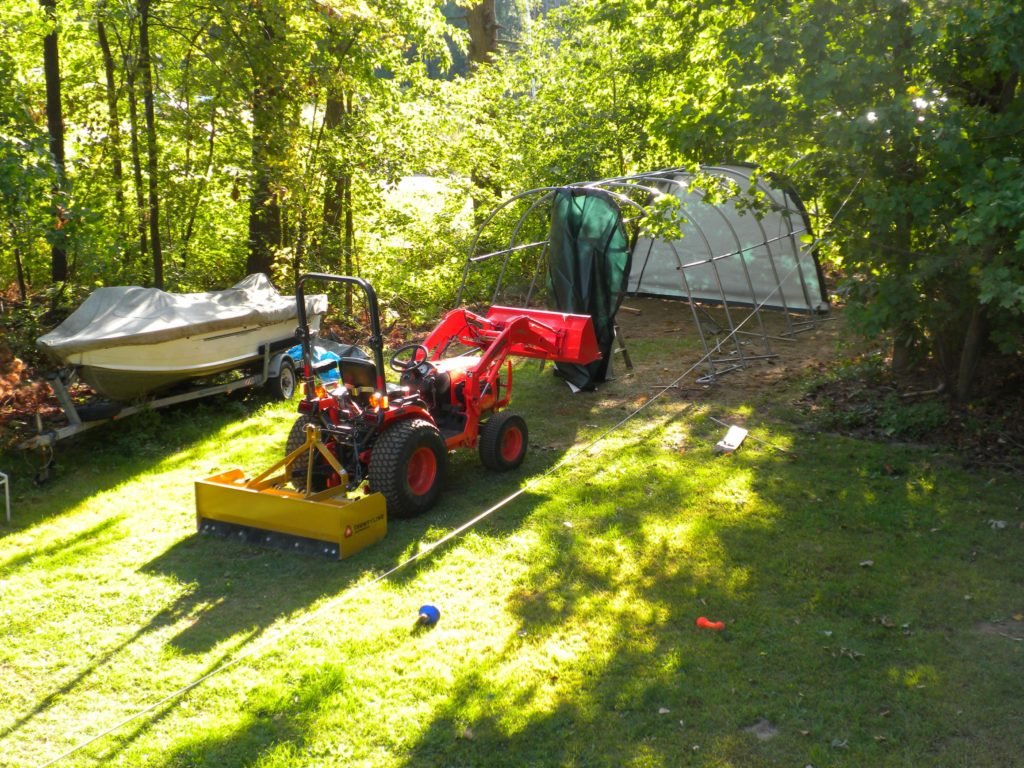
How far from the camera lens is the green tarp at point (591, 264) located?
10773 mm

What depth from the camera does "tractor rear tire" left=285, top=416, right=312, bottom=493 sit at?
23.9 feet

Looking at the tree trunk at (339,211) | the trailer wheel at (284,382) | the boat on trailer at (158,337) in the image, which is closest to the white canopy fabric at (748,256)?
the tree trunk at (339,211)

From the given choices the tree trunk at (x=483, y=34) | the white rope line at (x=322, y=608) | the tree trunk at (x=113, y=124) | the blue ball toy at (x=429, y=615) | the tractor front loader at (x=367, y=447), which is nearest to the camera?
the white rope line at (x=322, y=608)

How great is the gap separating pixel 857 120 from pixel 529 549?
3.95m

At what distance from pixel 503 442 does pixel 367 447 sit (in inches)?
59.3

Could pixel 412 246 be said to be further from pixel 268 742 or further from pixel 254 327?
pixel 268 742

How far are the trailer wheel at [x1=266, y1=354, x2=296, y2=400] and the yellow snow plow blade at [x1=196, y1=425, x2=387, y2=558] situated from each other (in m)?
3.59

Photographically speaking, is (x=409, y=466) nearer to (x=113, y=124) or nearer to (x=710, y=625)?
(x=710, y=625)

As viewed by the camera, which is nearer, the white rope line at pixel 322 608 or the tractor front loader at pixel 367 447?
the white rope line at pixel 322 608

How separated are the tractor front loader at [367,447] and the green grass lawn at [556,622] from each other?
8.8 inches

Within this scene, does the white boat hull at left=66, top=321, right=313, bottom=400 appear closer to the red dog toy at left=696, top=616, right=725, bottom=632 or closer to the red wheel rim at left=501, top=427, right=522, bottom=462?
the red wheel rim at left=501, top=427, right=522, bottom=462

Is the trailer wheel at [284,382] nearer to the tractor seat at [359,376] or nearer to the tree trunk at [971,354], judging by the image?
the tractor seat at [359,376]

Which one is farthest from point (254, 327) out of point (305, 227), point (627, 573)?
point (627, 573)

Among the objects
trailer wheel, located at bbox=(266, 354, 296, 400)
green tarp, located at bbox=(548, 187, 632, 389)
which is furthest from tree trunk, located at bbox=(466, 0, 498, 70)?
trailer wheel, located at bbox=(266, 354, 296, 400)
